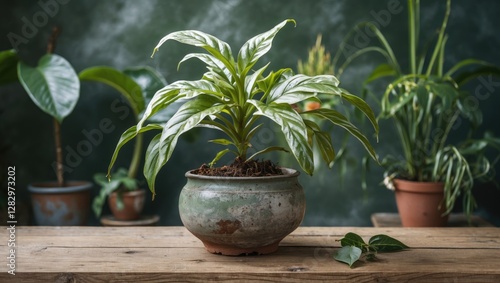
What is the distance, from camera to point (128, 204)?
9.53 feet

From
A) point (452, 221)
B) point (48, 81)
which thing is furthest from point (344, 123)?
point (48, 81)

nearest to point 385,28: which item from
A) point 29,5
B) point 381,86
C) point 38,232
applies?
point 381,86

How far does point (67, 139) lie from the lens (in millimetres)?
3162

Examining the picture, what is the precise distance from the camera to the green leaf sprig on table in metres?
1.24

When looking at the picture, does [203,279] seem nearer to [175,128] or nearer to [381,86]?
[175,128]

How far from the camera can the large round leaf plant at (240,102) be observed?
117cm

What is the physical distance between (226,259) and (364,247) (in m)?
0.33

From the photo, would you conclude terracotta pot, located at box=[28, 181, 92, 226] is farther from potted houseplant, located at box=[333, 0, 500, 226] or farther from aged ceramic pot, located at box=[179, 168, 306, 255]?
aged ceramic pot, located at box=[179, 168, 306, 255]

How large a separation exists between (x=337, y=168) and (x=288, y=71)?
1.73m

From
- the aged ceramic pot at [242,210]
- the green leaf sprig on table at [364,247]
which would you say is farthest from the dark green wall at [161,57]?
the aged ceramic pot at [242,210]

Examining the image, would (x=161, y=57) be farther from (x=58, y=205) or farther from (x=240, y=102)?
(x=240, y=102)

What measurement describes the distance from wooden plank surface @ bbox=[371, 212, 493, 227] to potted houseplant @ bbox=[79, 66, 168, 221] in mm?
1161

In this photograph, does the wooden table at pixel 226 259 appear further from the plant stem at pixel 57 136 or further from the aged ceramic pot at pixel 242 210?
the plant stem at pixel 57 136

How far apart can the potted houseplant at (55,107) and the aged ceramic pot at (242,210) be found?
4.45 feet
